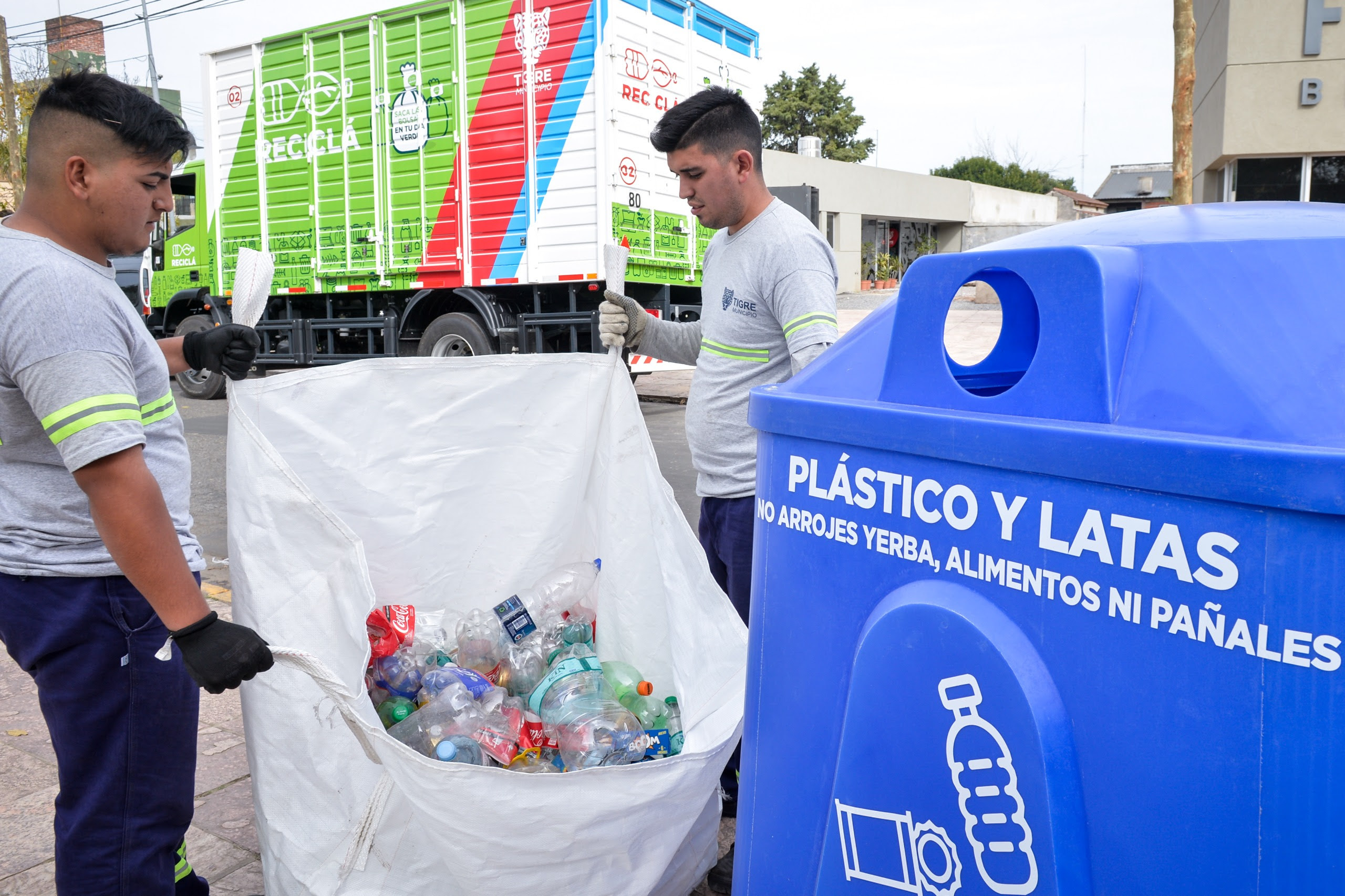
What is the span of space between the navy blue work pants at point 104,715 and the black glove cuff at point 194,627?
8.1 inches

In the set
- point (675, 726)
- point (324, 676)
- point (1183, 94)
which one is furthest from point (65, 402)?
point (1183, 94)

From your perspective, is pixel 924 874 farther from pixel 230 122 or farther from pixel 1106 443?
pixel 230 122

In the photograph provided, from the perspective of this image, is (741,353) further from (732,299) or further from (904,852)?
(904,852)

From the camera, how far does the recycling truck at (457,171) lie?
839 centimetres

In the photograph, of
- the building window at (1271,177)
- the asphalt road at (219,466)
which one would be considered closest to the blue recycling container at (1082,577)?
the asphalt road at (219,466)

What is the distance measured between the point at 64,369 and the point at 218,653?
1.55ft

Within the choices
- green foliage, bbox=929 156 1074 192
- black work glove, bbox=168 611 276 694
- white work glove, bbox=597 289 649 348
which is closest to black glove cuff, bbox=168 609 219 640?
black work glove, bbox=168 611 276 694

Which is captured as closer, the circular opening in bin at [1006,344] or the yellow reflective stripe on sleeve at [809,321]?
the circular opening in bin at [1006,344]

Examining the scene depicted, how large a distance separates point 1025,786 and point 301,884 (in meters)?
1.46

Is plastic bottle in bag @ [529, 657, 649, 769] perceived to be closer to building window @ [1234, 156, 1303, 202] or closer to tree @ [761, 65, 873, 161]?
building window @ [1234, 156, 1303, 202]

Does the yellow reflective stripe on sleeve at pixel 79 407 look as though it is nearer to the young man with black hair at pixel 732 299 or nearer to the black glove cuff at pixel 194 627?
the black glove cuff at pixel 194 627

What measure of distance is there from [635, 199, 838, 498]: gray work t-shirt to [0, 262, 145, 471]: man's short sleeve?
1.32 metres

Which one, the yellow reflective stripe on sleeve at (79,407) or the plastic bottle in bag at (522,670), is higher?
the yellow reflective stripe on sleeve at (79,407)

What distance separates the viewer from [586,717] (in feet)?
7.13
